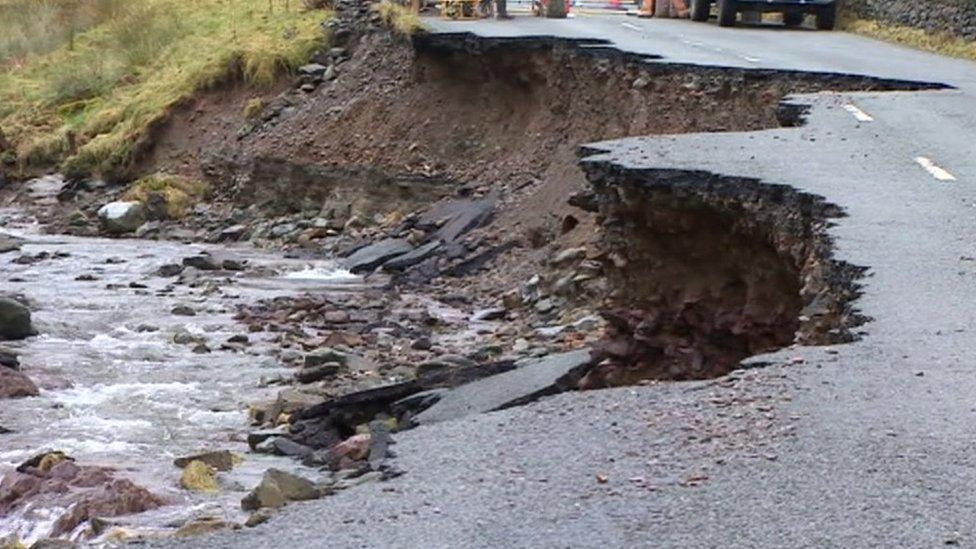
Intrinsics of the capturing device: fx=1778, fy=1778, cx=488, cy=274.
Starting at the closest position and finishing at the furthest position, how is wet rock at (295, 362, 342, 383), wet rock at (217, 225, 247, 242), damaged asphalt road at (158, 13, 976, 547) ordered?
damaged asphalt road at (158, 13, 976, 547), wet rock at (295, 362, 342, 383), wet rock at (217, 225, 247, 242)

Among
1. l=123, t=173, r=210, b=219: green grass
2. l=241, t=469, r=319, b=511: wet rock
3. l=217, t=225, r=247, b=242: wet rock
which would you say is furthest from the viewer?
l=123, t=173, r=210, b=219: green grass

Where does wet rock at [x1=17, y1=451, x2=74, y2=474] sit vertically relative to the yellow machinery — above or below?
below

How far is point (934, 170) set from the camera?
45.5 ft

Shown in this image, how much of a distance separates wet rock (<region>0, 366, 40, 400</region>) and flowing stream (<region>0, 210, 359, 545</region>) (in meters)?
0.15

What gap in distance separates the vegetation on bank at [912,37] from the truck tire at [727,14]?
1963 mm

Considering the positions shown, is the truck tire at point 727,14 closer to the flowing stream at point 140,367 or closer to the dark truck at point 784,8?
the dark truck at point 784,8

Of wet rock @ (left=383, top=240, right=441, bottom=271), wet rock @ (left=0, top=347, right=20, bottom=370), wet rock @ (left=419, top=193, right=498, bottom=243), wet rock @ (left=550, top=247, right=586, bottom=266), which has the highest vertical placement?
wet rock @ (left=550, top=247, right=586, bottom=266)

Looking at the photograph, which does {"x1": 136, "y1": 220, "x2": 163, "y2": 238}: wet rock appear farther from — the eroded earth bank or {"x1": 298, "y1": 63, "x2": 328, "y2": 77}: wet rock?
{"x1": 298, "y1": 63, "x2": 328, "y2": 77}: wet rock

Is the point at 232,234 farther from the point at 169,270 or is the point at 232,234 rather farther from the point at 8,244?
the point at 169,270

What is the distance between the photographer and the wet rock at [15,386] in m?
15.7

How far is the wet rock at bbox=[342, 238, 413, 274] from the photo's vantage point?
23.5 meters

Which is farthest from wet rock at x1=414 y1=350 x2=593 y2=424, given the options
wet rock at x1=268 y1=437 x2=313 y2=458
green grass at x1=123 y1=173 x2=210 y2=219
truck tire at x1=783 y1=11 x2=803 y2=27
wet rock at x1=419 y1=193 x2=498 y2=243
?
truck tire at x1=783 y1=11 x2=803 y2=27

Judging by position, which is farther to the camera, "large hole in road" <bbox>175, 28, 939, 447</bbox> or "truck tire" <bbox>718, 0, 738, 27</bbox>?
"truck tire" <bbox>718, 0, 738, 27</bbox>

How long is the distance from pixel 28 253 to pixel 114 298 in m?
4.23
